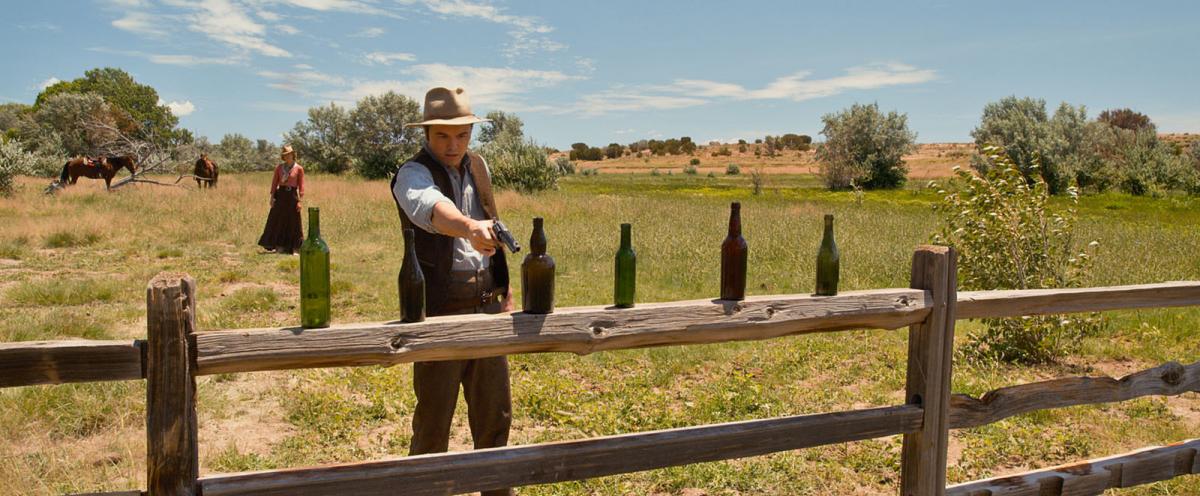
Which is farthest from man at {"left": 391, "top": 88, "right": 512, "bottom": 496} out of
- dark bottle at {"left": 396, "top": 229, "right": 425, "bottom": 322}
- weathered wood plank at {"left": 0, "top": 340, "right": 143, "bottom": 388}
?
weathered wood plank at {"left": 0, "top": 340, "right": 143, "bottom": 388}

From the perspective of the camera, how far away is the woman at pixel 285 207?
39.5ft

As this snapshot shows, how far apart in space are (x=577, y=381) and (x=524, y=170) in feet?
68.0

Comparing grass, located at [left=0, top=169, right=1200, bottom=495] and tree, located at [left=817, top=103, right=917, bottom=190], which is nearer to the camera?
grass, located at [left=0, top=169, right=1200, bottom=495]

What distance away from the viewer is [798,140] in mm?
102188

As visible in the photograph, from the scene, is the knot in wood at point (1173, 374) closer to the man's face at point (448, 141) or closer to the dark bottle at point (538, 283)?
the dark bottle at point (538, 283)

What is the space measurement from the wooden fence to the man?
0.76m

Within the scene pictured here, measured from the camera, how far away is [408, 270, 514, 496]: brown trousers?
317 cm

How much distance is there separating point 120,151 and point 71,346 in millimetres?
28555

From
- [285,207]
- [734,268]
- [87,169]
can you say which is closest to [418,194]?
[734,268]

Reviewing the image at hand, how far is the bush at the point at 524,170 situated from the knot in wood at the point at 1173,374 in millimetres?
22902

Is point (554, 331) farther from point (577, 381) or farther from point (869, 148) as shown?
point (869, 148)

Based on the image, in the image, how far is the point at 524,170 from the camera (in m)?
26.2

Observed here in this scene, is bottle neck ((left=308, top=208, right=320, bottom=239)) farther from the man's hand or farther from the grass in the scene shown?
the grass

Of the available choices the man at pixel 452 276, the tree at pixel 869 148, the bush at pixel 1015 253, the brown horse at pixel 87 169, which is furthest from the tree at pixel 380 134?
the man at pixel 452 276
